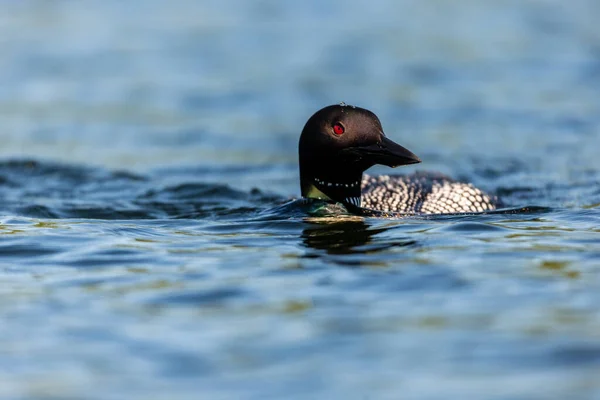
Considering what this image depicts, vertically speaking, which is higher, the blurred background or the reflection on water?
the blurred background

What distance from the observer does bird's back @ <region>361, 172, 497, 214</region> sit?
27.4ft

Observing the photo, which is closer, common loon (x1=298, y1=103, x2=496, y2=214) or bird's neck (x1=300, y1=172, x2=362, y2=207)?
common loon (x1=298, y1=103, x2=496, y2=214)

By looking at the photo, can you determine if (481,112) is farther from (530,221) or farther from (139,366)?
(139,366)

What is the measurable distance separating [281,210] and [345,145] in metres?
A: 0.77

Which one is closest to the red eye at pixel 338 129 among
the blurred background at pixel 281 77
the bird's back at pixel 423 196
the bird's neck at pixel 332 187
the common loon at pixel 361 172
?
the common loon at pixel 361 172

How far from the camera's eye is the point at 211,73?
50.6 ft

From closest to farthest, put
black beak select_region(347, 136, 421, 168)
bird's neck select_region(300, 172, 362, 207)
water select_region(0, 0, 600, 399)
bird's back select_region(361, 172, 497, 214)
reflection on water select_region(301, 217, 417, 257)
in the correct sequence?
water select_region(0, 0, 600, 399)
reflection on water select_region(301, 217, 417, 257)
black beak select_region(347, 136, 421, 168)
bird's neck select_region(300, 172, 362, 207)
bird's back select_region(361, 172, 497, 214)

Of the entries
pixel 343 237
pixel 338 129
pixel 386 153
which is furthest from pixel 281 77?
pixel 343 237

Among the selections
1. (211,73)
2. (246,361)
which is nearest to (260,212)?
(246,361)

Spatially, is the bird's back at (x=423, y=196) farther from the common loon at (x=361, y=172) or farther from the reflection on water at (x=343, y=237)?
the reflection on water at (x=343, y=237)

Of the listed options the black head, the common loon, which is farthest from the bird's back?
the black head

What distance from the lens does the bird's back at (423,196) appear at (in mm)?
8359

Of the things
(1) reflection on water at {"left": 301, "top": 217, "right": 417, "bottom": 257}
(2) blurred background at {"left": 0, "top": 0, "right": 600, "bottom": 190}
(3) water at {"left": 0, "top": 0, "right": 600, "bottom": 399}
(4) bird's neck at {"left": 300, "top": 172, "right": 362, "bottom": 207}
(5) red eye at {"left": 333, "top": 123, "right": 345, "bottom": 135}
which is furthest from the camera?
(2) blurred background at {"left": 0, "top": 0, "right": 600, "bottom": 190}

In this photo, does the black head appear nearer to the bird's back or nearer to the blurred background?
the bird's back
